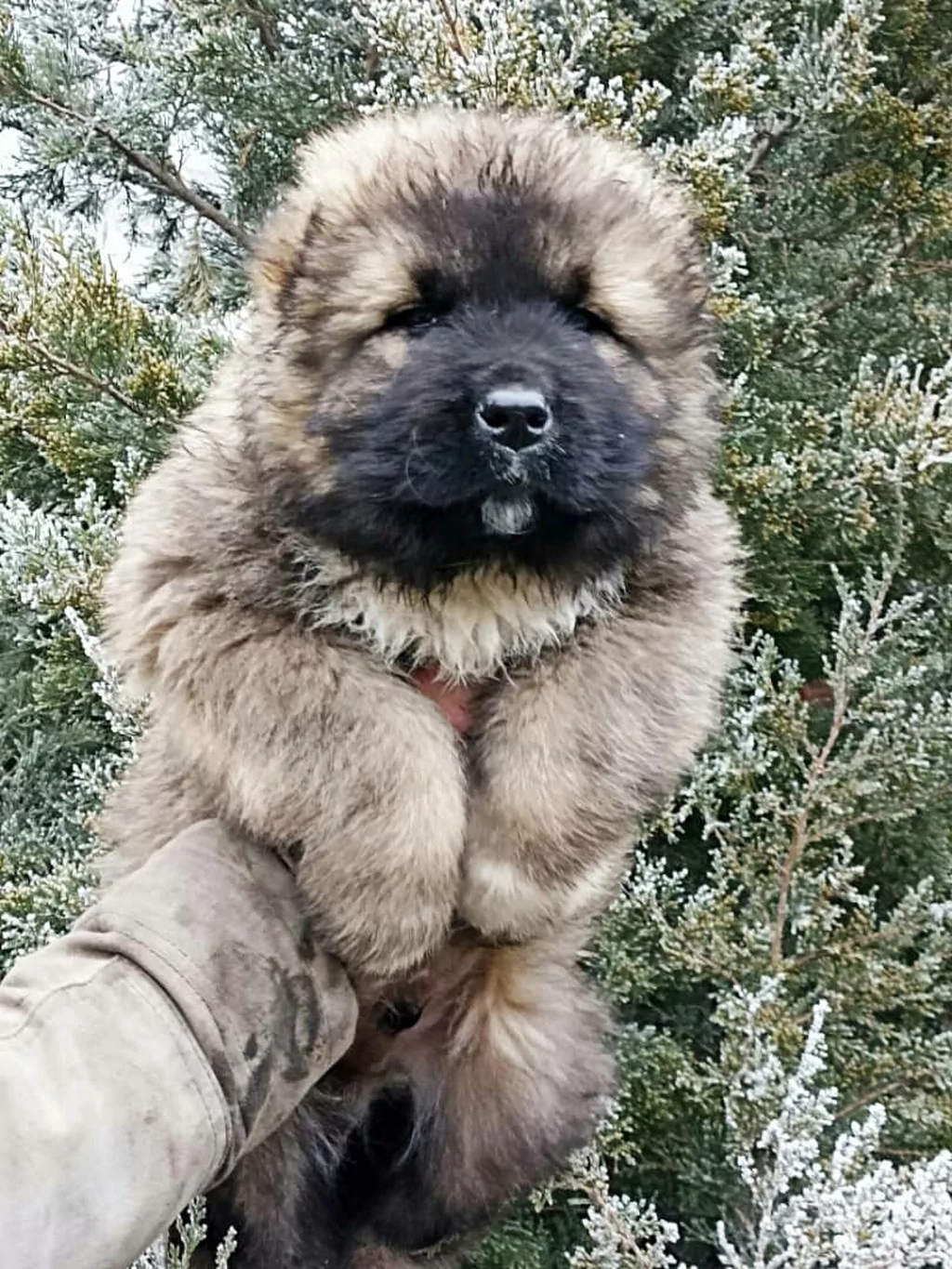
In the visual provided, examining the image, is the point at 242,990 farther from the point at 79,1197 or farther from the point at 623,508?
the point at 623,508

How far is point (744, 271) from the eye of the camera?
3445 millimetres

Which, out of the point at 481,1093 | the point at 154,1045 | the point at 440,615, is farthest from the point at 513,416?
the point at 481,1093

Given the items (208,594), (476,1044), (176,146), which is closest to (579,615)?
(208,594)

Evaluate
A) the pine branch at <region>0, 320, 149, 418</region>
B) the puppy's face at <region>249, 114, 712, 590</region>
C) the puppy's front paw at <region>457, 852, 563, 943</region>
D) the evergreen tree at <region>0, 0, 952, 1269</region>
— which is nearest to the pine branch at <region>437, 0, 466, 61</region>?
the evergreen tree at <region>0, 0, 952, 1269</region>

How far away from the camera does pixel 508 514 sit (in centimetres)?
187

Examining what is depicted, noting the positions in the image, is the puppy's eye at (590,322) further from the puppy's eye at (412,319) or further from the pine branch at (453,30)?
the pine branch at (453,30)

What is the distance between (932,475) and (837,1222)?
1723 millimetres

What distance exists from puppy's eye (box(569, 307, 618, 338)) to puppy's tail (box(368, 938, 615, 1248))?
1.05 meters

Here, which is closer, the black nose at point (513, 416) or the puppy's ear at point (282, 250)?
the black nose at point (513, 416)

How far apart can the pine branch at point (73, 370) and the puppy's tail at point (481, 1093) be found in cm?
188

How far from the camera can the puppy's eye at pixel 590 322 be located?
2.02 m

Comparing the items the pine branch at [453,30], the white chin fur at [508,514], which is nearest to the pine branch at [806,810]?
the white chin fur at [508,514]

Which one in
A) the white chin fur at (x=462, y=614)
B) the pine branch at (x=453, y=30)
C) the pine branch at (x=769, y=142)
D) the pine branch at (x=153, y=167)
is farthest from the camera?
the pine branch at (x=153, y=167)

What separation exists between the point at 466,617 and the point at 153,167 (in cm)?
265
